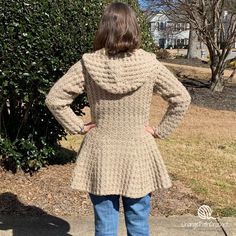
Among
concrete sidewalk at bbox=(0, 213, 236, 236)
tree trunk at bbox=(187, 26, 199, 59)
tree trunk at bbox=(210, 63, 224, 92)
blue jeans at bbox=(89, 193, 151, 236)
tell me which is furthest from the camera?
tree trunk at bbox=(187, 26, 199, 59)

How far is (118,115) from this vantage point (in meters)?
3.01

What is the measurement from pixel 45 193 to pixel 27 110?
830 millimetres

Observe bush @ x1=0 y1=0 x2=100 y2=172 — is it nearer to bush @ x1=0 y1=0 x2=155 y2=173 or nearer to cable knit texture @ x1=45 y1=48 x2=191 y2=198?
bush @ x1=0 y1=0 x2=155 y2=173

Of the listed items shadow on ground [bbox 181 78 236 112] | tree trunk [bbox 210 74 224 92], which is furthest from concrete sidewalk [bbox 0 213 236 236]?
tree trunk [bbox 210 74 224 92]

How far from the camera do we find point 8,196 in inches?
190

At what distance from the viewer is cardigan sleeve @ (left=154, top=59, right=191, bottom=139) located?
3027mm

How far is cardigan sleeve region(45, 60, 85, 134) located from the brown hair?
0.26 meters

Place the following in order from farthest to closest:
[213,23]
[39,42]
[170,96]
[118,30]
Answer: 1. [213,23]
2. [39,42]
3. [170,96]
4. [118,30]

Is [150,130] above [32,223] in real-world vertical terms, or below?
above

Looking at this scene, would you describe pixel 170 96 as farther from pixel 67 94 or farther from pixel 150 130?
pixel 67 94

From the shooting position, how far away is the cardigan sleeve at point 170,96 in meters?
3.03

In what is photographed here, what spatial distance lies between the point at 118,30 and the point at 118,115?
506 mm

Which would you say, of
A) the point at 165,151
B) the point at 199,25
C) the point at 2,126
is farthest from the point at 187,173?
the point at 199,25

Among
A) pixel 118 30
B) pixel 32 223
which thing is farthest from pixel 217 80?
pixel 118 30
